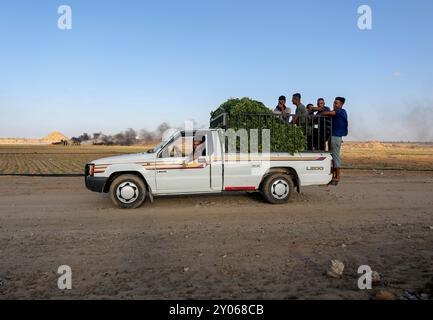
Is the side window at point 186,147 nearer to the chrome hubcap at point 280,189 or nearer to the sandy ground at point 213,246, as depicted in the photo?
the sandy ground at point 213,246

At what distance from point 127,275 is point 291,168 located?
19.2 feet

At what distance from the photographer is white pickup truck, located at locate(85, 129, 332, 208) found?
8.39m

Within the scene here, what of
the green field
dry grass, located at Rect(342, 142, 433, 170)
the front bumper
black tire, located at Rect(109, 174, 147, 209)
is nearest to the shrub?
black tire, located at Rect(109, 174, 147, 209)

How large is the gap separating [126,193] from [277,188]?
148 inches

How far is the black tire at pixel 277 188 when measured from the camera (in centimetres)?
895

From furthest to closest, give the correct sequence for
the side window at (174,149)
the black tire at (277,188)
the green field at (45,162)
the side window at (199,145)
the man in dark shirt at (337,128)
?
the green field at (45,162) → the man in dark shirt at (337,128) → the black tire at (277,188) → the side window at (199,145) → the side window at (174,149)

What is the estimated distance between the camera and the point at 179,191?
862cm

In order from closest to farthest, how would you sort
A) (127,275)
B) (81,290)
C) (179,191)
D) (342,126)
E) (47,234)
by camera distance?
(81,290), (127,275), (47,234), (179,191), (342,126)

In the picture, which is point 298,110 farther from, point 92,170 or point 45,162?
point 45,162

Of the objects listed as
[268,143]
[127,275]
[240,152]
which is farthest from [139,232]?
[268,143]

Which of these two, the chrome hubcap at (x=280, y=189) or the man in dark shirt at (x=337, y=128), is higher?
the man in dark shirt at (x=337, y=128)

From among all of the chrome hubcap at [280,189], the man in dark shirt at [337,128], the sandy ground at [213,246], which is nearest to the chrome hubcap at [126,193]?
the sandy ground at [213,246]

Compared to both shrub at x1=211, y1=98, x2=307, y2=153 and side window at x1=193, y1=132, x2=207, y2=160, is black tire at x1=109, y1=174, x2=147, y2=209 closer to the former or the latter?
side window at x1=193, y1=132, x2=207, y2=160
